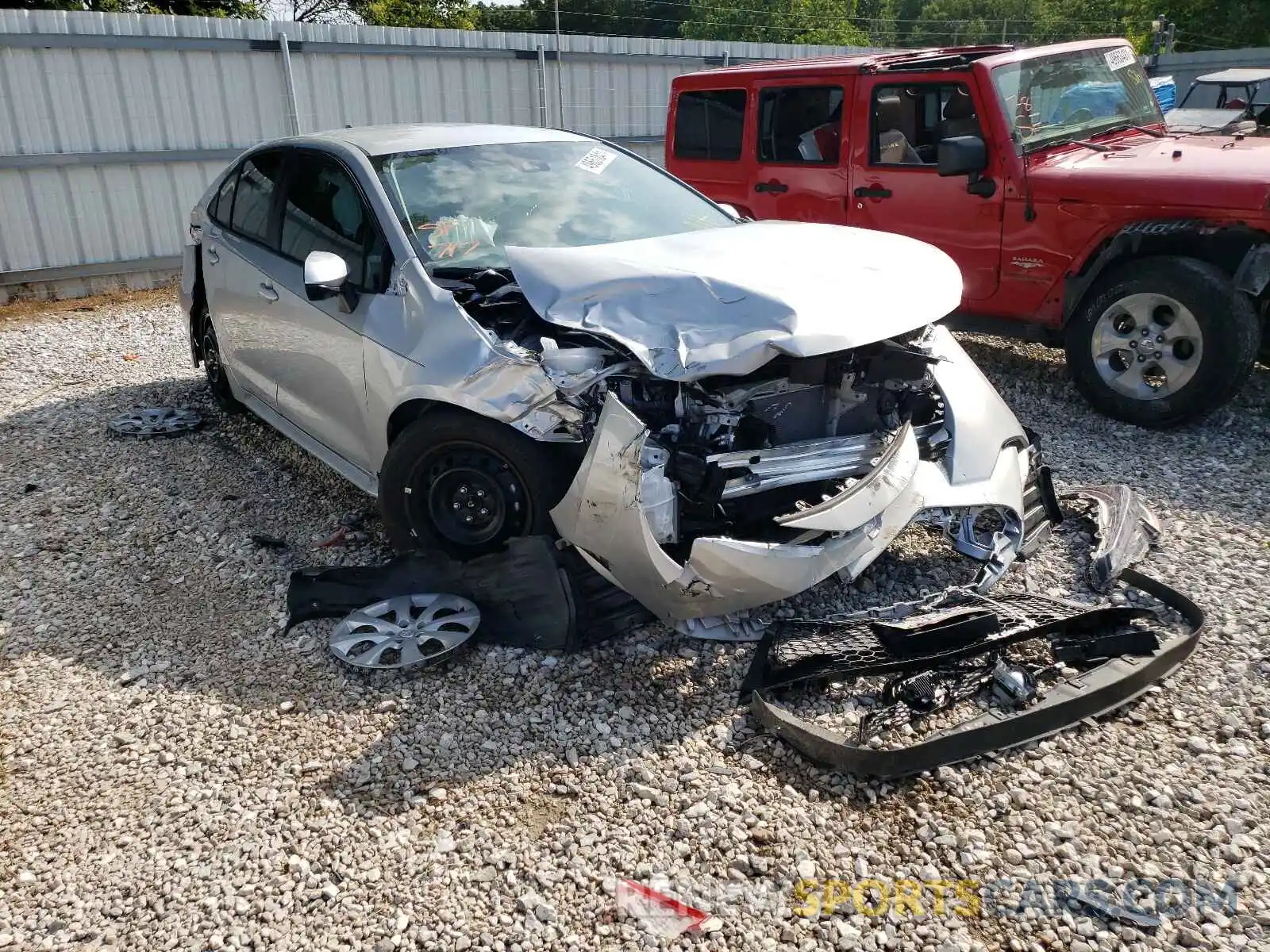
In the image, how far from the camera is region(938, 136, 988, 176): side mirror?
576 centimetres

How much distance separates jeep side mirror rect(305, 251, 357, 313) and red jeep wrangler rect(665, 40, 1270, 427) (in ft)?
12.6

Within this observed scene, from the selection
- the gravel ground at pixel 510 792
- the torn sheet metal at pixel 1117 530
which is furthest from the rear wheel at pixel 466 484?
the torn sheet metal at pixel 1117 530

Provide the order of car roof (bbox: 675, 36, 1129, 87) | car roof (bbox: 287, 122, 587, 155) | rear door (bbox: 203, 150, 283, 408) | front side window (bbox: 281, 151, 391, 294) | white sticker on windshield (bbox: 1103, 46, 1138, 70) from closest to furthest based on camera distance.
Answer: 1. front side window (bbox: 281, 151, 391, 294)
2. car roof (bbox: 287, 122, 587, 155)
3. rear door (bbox: 203, 150, 283, 408)
4. car roof (bbox: 675, 36, 1129, 87)
5. white sticker on windshield (bbox: 1103, 46, 1138, 70)

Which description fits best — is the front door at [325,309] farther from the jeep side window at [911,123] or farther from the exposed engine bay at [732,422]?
the jeep side window at [911,123]

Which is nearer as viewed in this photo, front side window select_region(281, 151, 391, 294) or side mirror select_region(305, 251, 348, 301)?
side mirror select_region(305, 251, 348, 301)

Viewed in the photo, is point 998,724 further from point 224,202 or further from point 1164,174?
point 224,202

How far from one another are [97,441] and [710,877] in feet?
16.2

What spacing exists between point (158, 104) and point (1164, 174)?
929 cm

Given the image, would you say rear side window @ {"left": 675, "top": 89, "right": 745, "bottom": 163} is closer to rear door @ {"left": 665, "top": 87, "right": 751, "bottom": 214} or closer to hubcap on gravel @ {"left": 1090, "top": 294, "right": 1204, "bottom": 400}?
rear door @ {"left": 665, "top": 87, "right": 751, "bottom": 214}

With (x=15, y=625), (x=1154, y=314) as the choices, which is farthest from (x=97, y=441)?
(x=1154, y=314)

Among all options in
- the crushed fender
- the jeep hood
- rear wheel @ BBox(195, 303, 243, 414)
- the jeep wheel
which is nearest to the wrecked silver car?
the crushed fender

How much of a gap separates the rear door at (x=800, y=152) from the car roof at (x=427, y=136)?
8.41 ft

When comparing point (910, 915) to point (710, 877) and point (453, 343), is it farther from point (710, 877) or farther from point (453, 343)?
point (453, 343)

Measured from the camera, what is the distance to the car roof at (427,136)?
4.33m
